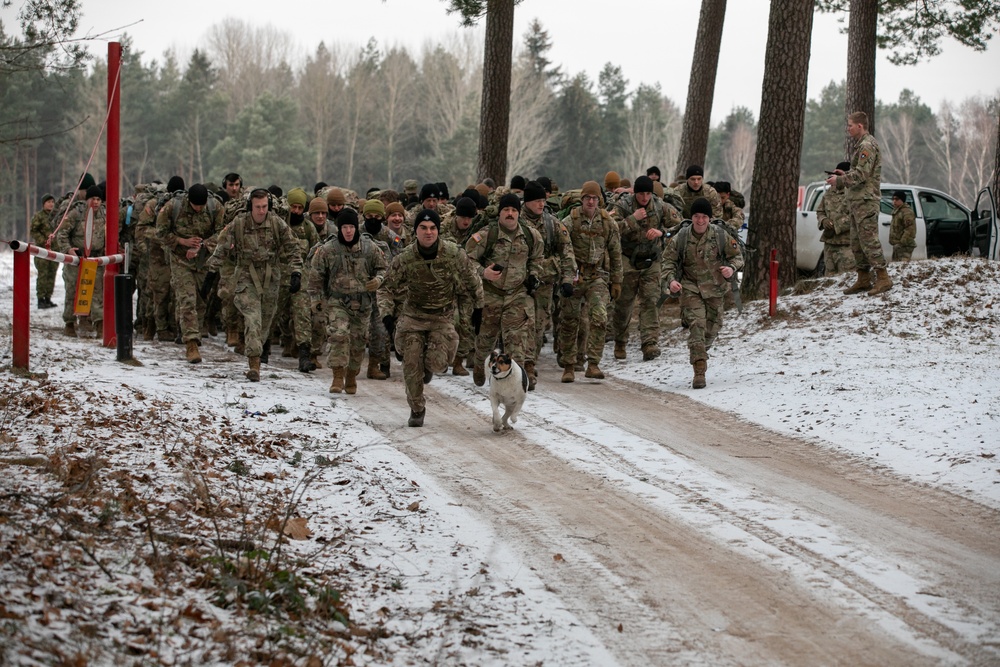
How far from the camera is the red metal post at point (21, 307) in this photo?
32.0 ft

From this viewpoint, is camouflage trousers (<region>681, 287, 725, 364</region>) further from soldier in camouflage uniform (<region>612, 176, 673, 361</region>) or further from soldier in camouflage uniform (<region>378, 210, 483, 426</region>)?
soldier in camouflage uniform (<region>378, 210, 483, 426</region>)

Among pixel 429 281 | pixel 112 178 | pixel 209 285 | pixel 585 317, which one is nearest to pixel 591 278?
pixel 585 317

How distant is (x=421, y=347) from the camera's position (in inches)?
429

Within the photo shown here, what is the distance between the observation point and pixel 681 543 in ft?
23.0

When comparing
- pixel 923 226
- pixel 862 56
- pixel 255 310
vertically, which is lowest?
pixel 255 310

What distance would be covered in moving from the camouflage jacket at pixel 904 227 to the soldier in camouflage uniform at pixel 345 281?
390 inches

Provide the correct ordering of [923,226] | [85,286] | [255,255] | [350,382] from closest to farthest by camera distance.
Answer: [85,286] → [350,382] → [255,255] → [923,226]

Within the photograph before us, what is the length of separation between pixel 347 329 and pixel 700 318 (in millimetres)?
4109

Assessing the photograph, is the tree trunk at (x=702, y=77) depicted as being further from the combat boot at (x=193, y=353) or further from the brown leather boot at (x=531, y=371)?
the combat boot at (x=193, y=353)

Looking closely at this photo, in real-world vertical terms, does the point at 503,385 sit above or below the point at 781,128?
below

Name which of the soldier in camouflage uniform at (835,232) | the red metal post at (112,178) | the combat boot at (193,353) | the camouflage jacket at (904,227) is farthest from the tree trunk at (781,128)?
the red metal post at (112,178)

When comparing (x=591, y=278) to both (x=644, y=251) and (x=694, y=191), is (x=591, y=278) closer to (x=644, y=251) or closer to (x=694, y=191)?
(x=644, y=251)

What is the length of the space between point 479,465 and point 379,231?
5484 millimetres

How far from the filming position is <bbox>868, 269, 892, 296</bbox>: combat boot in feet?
47.8
